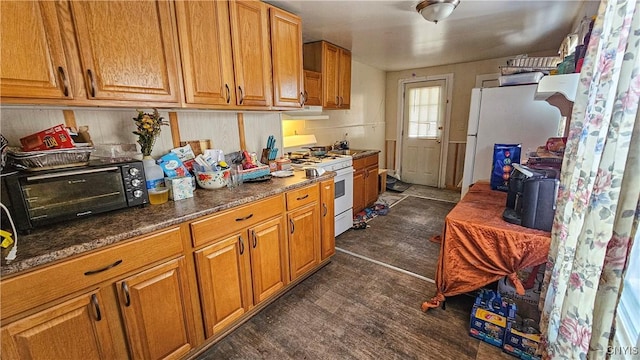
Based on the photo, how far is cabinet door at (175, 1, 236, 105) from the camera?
157cm

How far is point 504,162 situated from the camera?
2023 millimetres

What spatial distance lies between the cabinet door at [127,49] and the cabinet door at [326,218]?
1278 millimetres

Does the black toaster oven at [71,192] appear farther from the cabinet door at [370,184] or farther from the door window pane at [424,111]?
the door window pane at [424,111]

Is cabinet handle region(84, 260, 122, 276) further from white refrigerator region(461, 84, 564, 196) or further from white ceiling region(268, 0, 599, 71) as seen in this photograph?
white refrigerator region(461, 84, 564, 196)

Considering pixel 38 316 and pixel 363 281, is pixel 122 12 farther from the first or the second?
pixel 363 281

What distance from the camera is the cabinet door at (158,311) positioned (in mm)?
1177

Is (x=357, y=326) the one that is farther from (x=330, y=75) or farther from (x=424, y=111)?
(x=424, y=111)

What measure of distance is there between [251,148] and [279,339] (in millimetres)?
1560

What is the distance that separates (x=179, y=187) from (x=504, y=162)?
235 centimetres

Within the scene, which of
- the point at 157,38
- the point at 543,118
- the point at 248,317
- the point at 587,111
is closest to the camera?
the point at 587,111

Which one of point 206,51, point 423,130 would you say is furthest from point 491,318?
point 423,130

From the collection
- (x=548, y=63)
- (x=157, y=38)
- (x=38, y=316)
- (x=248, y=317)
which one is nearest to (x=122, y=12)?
(x=157, y=38)

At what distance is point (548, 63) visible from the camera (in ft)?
6.53

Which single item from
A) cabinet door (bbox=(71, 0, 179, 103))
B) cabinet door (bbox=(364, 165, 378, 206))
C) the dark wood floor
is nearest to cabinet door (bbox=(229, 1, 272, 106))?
cabinet door (bbox=(71, 0, 179, 103))
